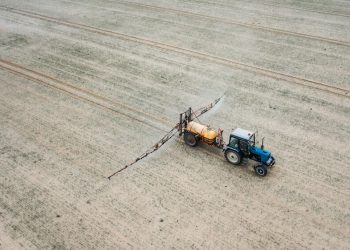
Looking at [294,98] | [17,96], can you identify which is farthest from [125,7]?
[294,98]

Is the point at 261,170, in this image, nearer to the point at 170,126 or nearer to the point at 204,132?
the point at 204,132

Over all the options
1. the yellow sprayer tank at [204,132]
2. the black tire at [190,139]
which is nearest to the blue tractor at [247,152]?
the yellow sprayer tank at [204,132]

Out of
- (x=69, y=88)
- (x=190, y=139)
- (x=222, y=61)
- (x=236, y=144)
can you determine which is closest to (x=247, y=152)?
(x=236, y=144)

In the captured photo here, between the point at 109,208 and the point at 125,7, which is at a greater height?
the point at 125,7

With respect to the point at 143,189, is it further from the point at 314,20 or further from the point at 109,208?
the point at 314,20

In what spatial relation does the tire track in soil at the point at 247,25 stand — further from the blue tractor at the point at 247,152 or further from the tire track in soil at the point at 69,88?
the blue tractor at the point at 247,152

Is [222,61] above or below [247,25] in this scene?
below
